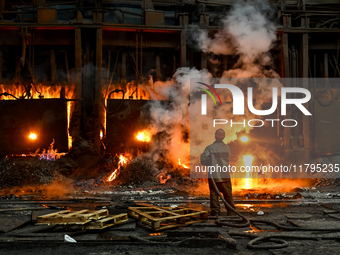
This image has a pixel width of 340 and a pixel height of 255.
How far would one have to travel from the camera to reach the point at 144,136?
10.3 meters

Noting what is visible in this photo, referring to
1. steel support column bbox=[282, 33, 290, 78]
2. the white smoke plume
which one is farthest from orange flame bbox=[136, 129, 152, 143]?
steel support column bbox=[282, 33, 290, 78]

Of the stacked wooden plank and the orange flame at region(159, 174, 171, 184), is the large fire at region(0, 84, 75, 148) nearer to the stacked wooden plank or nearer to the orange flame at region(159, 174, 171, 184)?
the orange flame at region(159, 174, 171, 184)

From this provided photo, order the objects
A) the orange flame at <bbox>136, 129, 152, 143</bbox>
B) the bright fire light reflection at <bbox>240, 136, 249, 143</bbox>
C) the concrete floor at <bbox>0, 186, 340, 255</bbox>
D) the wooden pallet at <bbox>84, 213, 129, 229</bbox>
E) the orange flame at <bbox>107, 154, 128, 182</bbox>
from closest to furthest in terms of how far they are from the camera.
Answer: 1. the concrete floor at <bbox>0, 186, 340, 255</bbox>
2. the wooden pallet at <bbox>84, 213, 129, 229</bbox>
3. the orange flame at <bbox>107, 154, 128, 182</bbox>
4. the orange flame at <bbox>136, 129, 152, 143</bbox>
5. the bright fire light reflection at <bbox>240, 136, 249, 143</bbox>

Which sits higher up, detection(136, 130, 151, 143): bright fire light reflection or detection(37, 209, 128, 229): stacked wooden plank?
detection(136, 130, 151, 143): bright fire light reflection

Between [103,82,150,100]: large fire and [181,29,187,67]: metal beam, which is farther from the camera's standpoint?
[103,82,150,100]: large fire

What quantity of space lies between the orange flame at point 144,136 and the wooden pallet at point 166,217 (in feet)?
13.8

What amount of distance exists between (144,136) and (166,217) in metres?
5.25

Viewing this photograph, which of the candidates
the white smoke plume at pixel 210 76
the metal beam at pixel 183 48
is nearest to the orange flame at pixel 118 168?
the white smoke plume at pixel 210 76

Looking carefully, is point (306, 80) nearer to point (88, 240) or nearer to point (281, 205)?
point (281, 205)

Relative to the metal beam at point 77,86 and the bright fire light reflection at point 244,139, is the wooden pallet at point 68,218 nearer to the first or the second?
the metal beam at point 77,86

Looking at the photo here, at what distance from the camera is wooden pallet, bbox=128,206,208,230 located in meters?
5.11

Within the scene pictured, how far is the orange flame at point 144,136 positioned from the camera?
10250 millimetres

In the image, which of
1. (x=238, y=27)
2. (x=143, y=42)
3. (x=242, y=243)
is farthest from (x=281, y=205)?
(x=143, y=42)

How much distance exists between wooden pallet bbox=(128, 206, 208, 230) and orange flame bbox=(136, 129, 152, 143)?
4.21m
